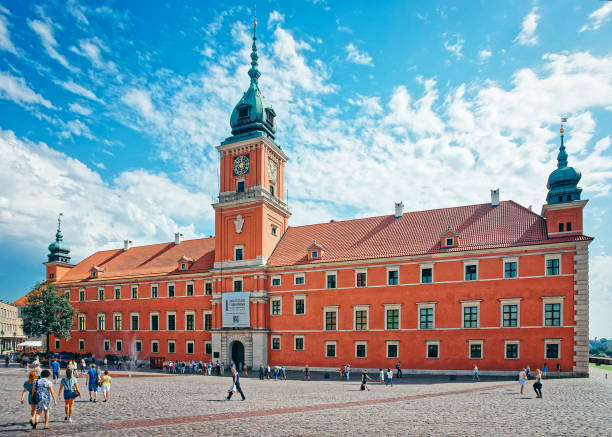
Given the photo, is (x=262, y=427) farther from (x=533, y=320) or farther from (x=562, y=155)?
(x=562, y=155)

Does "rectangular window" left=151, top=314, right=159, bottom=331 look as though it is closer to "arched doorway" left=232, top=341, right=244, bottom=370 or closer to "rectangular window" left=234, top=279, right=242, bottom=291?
"arched doorway" left=232, top=341, right=244, bottom=370

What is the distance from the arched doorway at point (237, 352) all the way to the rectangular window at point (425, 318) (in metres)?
17.9

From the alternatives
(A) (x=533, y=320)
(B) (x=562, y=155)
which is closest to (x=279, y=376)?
(A) (x=533, y=320)

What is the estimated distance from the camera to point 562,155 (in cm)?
3497

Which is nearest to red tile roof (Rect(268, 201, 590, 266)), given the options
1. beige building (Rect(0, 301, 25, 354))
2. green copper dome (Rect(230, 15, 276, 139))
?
green copper dome (Rect(230, 15, 276, 139))

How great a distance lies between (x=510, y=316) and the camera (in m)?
33.0

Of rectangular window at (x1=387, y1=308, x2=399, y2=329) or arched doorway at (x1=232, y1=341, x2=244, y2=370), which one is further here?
arched doorway at (x1=232, y1=341, x2=244, y2=370)

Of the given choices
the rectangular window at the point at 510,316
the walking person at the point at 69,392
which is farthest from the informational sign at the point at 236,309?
the walking person at the point at 69,392

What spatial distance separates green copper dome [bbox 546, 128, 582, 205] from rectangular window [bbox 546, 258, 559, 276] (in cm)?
453

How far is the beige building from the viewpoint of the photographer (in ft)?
267

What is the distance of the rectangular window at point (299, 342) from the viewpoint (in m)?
40.5

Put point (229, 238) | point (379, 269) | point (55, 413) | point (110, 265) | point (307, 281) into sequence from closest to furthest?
point (55, 413) → point (379, 269) → point (307, 281) → point (229, 238) → point (110, 265)

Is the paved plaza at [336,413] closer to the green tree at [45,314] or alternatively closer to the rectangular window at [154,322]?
the rectangular window at [154,322]

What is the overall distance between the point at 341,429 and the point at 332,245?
29291mm
